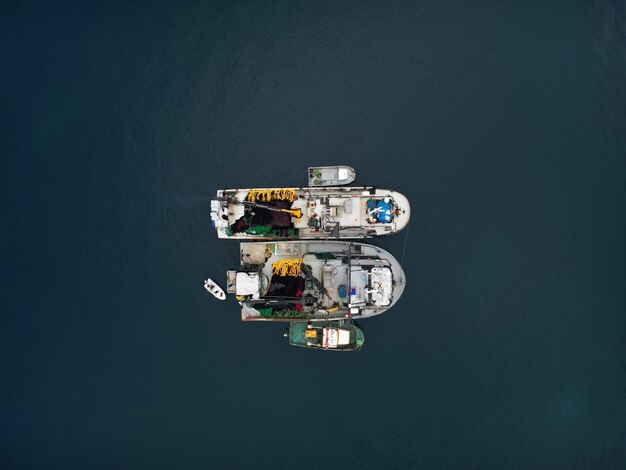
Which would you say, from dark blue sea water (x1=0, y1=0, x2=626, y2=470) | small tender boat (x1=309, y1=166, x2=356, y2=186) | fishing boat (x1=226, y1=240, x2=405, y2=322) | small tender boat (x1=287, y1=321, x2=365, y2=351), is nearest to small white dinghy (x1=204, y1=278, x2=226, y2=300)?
dark blue sea water (x1=0, y1=0, x2=626, y2=470)

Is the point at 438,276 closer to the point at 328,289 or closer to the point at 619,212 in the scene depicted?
the point at 328,289

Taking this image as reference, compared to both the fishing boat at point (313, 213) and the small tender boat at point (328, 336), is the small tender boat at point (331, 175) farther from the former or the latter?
the small tender boat at point (328, 336)

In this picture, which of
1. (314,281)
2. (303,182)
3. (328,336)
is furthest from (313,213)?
(328,336)

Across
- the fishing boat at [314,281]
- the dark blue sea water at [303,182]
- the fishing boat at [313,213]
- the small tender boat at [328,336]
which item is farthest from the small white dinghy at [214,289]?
the small tender boat at [328,336]

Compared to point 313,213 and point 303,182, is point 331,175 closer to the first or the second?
point 303,182

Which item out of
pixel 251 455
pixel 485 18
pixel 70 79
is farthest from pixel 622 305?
pixel 70 79

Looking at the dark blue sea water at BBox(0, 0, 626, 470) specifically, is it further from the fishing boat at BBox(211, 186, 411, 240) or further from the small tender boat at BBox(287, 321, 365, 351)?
the fishing boat at BBox(211, 186, 411, 240)
